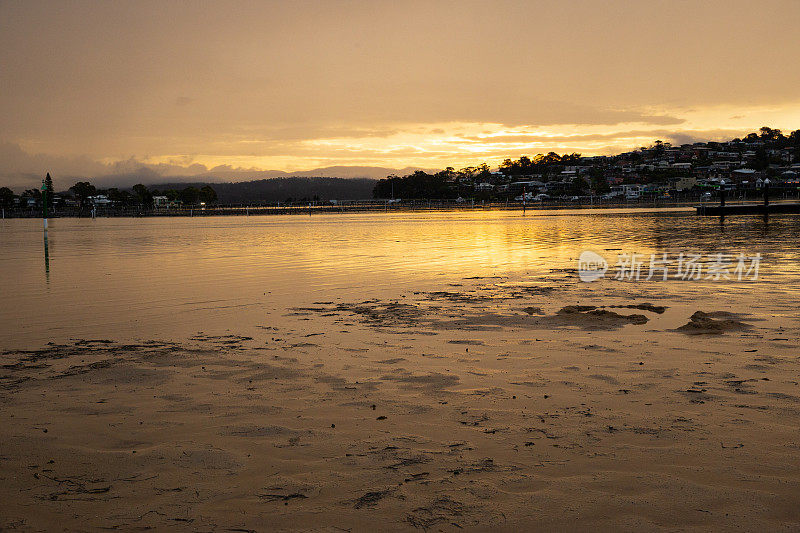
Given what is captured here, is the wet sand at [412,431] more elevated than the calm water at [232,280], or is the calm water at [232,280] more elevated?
the calm water at [232,280]

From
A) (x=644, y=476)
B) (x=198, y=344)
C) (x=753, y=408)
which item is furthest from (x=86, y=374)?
(x=753, y=408)

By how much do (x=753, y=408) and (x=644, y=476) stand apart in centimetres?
204

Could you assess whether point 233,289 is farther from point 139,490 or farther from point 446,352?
point 139,490

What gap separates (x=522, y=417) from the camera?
224 inches

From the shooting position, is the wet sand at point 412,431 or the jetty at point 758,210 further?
the jetty at point 758,210
